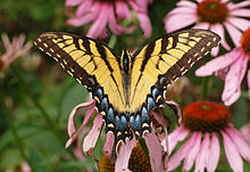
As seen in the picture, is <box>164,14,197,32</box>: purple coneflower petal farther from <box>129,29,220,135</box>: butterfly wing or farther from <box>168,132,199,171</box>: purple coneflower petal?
<box>129,29,220,135</box>: butterfly wing

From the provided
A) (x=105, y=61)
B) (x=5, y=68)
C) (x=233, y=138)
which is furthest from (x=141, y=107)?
(x=5, y=68)

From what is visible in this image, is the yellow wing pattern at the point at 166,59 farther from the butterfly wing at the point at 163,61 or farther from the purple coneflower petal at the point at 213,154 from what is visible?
the purple coneflower petal at the point at 213,154

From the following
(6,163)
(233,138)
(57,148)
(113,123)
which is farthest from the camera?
(6,163)

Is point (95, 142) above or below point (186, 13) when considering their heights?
below

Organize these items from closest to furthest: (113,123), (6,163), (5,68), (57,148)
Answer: (113,123)
(57,148)
(5,68)
(6,163)

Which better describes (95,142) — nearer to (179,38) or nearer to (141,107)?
(141,107)

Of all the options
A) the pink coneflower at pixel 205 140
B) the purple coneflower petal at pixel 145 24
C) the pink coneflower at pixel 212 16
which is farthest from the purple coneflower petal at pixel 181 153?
the purple coneflower petal at pixel 145 24
